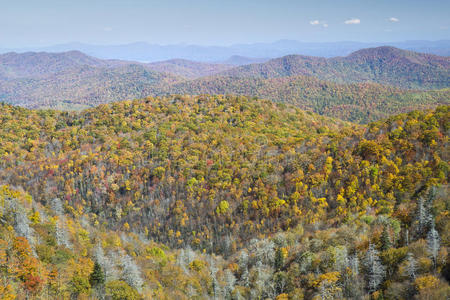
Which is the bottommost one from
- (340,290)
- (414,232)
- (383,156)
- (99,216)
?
(99,216)

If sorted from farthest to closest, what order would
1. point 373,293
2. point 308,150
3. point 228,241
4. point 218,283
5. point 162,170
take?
1. point 162,170
2. point 308,150
3. point 228,241
4. point 218,283
5. point 373,293

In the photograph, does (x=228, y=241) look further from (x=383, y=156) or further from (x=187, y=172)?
(x=383, y=156)

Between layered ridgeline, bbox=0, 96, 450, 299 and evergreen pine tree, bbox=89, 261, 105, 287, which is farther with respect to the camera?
evergreen pine tree, bbox=89, 261, 105, 287

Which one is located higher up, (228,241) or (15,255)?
(15,255)

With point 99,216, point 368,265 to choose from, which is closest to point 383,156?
point 368,265

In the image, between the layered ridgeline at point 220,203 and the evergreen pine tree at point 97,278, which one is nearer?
the layered ridgeline at point 220,203

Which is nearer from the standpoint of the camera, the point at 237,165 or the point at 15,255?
the point at 15,255

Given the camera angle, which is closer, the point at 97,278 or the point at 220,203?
the point at 97,278

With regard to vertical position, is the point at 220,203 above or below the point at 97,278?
below
